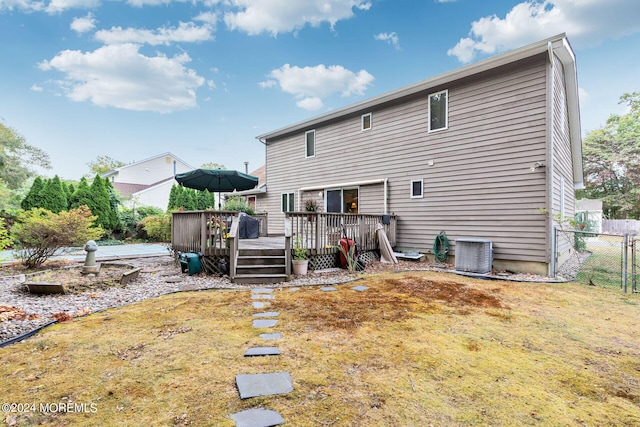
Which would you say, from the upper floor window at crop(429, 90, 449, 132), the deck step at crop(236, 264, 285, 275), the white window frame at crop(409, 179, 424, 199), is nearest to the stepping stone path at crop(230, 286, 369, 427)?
the deck step at crop(236, 264, 285, 275)

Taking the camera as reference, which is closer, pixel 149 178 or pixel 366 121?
pixel 366 121

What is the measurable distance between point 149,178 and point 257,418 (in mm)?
27797

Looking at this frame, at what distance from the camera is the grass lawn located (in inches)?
68.7

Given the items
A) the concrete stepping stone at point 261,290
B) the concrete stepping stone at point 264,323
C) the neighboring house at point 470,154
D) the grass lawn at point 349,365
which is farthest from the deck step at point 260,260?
the neighboring house at point 470,154

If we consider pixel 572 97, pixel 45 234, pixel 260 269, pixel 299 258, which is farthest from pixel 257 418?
pixel 572 97

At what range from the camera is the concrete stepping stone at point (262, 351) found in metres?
2.52

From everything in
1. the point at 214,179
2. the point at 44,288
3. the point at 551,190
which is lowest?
the point at 44,288

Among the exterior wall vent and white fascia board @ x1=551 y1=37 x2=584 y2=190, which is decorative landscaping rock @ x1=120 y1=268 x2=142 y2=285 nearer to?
the exterior wall vent

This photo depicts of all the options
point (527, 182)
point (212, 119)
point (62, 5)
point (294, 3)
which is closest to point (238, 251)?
point (527, 182)

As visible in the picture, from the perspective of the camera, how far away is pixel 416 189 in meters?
8.48

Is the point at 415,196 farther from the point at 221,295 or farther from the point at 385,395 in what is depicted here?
the point at 385,395

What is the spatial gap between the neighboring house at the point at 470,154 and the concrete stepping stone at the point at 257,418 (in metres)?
6.96

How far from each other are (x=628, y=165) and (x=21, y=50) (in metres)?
36.0

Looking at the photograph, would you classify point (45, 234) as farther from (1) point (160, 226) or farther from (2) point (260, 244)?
(1) point (160, 226)
